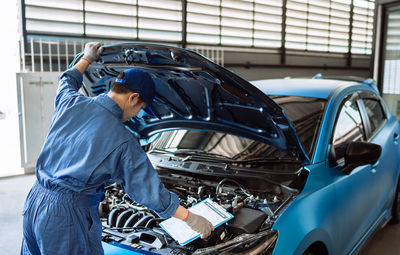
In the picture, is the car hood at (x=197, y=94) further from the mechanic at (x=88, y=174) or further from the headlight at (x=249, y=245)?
the headlight at (x=249, y=245)

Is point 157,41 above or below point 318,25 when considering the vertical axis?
below

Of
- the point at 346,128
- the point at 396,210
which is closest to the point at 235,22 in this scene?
the point at 396,210

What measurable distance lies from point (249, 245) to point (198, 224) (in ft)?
0.79

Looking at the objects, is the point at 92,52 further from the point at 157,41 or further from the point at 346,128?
the point at 157,41

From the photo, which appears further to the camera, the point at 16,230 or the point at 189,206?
the point at 16,230

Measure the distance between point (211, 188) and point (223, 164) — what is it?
17 cm

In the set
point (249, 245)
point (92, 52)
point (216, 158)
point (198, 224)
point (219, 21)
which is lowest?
point (249, 245)

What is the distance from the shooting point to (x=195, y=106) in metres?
2.15

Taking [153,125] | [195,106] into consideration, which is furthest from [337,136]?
[153,125]

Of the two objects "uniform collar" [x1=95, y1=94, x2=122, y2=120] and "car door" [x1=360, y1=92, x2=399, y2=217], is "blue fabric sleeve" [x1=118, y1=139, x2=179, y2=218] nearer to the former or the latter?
"uniform collar" [x1=95, y1=94, x2=122, y2=120]

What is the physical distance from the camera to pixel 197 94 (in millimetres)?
1989

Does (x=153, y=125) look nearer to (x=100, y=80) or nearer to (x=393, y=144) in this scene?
(x=100, y=80)

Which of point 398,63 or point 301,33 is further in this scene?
point 301,33

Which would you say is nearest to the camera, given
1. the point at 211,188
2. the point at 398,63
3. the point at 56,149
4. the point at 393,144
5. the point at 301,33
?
the point at 56,149
